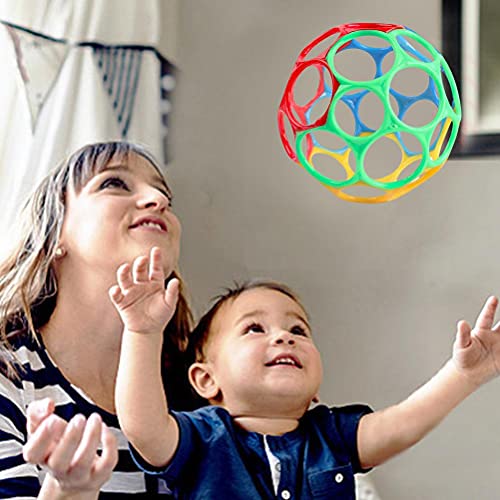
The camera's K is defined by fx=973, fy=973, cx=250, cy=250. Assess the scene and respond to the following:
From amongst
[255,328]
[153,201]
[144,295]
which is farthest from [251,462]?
[153,201]

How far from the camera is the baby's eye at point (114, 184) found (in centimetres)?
151

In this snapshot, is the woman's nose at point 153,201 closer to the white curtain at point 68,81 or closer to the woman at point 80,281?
the woman at point 80,281

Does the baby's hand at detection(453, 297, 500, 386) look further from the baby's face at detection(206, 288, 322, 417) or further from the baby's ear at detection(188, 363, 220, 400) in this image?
the baby's ear at detection(188, 363, 220, 400)

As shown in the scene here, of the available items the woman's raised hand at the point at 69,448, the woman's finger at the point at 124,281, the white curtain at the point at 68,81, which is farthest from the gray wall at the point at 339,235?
the woman's raised hand at the point at 69,448

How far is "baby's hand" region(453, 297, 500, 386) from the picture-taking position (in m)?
1.32

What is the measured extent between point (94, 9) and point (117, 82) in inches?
5.7

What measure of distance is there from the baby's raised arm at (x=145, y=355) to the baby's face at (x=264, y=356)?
0.14 meters

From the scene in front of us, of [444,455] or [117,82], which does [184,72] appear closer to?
[117,82]

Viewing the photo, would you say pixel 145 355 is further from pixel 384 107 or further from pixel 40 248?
pixel 384 107

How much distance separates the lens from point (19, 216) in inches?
63.2

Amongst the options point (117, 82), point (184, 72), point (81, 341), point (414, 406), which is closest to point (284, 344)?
point (414, 406)

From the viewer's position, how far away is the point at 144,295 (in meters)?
1.20

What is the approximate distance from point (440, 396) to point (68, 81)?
0.93 metres

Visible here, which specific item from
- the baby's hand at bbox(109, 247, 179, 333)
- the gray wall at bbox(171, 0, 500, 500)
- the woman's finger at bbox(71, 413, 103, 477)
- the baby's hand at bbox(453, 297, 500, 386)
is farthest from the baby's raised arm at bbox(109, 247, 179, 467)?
the gray wall at bbox(171, 0, 500, 500)
